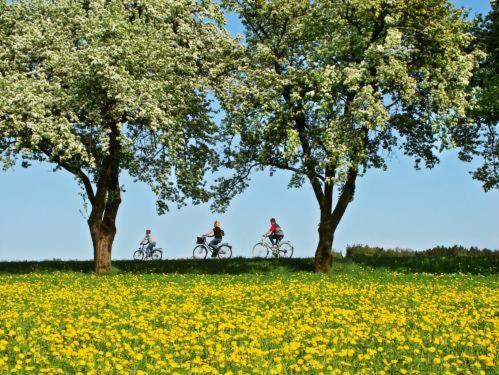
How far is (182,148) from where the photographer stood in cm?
3100

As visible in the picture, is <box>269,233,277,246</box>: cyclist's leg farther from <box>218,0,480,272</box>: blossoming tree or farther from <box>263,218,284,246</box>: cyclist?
<box>218,0,480,272</box>: blossoming tree

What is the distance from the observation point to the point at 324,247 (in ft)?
103

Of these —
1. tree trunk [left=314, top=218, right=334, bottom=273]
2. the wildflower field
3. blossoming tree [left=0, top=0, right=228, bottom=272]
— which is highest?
blossoming tree [left=0, top=0, right=228, bottom=272]

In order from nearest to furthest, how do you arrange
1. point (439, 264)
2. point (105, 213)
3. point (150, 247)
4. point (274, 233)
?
point (105, 213)
point (439, 264)
point (274, 233)
point (150, 247)

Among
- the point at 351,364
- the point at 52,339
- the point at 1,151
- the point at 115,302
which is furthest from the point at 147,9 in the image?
the point at 351,364

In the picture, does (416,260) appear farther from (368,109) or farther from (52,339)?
(52,339)

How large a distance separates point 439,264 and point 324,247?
7786mm

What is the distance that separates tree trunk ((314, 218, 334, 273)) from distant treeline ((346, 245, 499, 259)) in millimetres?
7930

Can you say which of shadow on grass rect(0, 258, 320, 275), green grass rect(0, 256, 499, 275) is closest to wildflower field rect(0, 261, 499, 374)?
shadow on grass rect(0, 258, 320, 275)

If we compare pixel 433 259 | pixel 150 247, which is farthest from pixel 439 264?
pixel 150 247

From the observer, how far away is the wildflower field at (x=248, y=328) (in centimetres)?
1139

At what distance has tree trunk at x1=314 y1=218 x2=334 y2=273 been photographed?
31.3 meters

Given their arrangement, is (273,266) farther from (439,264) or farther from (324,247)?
(439,264)

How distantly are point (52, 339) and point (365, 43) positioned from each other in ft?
68.8
